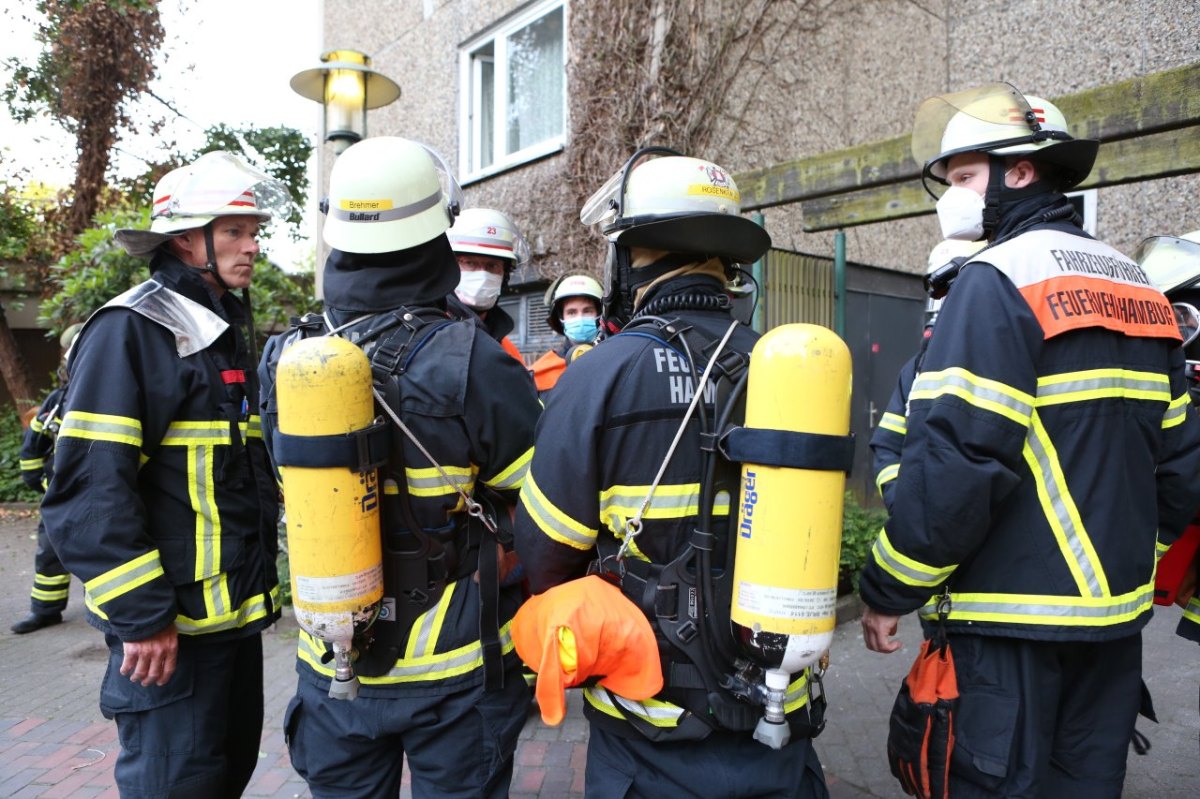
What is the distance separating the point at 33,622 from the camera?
19.1 feet

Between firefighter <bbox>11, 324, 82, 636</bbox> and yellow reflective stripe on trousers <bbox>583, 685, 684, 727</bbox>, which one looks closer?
yellow reflective stripe on trousers <bbox>583, 685, 684, 727</bbox>

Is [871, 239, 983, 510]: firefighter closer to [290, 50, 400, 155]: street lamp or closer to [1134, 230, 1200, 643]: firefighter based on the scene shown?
[1134, 230, 1200, 643]: firefighter

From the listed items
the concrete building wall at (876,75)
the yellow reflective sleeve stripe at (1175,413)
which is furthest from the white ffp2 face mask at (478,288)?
the concrete building wall at (876,75)

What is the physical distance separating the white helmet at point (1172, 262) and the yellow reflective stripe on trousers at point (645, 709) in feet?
7.85

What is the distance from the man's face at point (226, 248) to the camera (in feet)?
8.57

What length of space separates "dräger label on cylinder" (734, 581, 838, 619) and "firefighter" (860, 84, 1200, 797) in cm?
43

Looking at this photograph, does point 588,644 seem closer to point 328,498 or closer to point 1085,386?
point 328,498

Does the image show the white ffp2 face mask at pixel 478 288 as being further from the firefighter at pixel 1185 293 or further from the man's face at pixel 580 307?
the firefighter at pixel 1185 293

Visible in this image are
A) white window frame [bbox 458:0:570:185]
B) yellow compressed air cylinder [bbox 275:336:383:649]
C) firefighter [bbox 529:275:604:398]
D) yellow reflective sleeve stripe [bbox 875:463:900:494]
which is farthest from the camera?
white window frame [bbox 458:0:570:185]

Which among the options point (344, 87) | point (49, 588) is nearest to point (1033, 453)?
point (344, 87)

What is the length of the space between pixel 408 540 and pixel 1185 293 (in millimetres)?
2850

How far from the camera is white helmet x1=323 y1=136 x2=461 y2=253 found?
2.03 m

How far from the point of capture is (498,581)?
209 centimetres

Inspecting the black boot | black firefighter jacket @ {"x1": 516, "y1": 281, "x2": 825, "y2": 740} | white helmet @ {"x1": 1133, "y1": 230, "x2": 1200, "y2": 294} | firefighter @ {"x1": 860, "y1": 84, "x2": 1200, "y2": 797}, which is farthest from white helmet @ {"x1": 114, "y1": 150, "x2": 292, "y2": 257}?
the black boot
